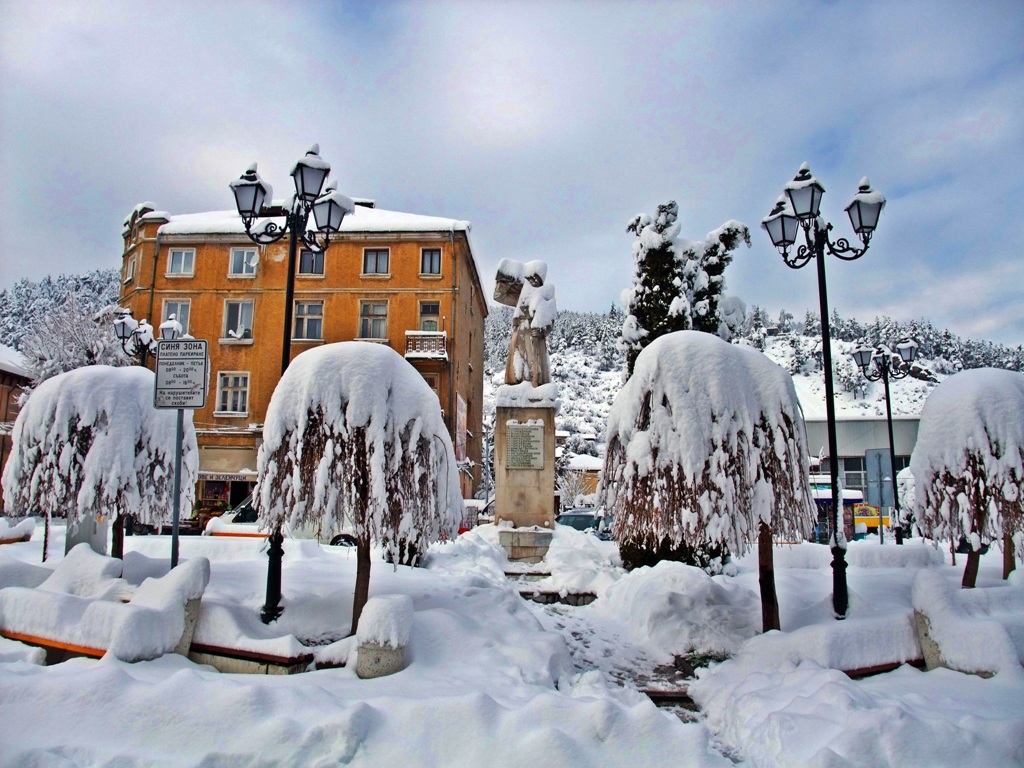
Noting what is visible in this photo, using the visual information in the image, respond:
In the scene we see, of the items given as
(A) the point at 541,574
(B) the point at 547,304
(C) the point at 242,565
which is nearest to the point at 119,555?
(C) the point at 242,565

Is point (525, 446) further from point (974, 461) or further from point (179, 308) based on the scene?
point (179, 308)

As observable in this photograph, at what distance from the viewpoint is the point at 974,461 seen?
742 cm

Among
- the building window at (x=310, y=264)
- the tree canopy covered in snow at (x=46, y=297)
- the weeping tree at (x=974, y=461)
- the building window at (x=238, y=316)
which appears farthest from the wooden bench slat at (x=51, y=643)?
the tree canopy covered in snow at (x=46, y=297)

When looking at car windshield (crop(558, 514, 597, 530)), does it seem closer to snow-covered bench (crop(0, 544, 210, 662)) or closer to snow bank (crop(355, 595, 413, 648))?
snow bank (crop(355, 595, 413, 648))

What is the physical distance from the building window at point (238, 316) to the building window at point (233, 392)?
2.25 metres

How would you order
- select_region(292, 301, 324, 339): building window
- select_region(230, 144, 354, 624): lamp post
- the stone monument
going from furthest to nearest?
select_region(292, 301, 324, 339): building window
the stone monument
select_region(230, 144, 354, 624): lamp post

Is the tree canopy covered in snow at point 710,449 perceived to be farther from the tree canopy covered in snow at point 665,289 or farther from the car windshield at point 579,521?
the car windshield at point 579,521

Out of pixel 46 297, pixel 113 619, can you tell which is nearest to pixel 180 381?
pixel 113 619

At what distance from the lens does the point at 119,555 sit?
28.9ft

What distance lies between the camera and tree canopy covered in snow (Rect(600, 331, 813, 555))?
6.61 m

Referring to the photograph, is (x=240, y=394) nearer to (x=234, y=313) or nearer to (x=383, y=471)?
(x=234, y=313)

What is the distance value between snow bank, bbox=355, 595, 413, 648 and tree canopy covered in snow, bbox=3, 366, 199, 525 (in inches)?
151

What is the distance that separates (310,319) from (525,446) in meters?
23.2

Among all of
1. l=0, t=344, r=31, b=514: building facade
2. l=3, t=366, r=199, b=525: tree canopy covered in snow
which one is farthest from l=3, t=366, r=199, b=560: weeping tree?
l=0, t=344, r=31, b=514: building facade
